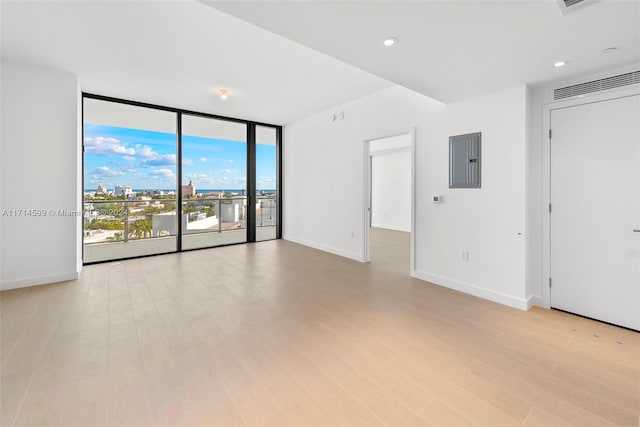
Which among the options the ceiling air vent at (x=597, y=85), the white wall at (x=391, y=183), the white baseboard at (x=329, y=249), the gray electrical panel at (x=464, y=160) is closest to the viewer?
Result: the ceiling air vent at (x=597, y=85)

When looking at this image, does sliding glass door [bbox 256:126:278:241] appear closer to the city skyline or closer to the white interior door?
the city skyline

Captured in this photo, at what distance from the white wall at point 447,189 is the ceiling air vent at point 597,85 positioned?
0.34m

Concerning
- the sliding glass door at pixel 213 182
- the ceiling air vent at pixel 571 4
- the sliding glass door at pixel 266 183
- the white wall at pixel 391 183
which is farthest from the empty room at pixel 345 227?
the white wall at pixel 391 183

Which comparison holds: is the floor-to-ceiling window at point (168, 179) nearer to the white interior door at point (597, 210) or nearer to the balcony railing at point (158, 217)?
the balcony railing at point (158, 217)

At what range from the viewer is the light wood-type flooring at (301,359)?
1595 millimetres

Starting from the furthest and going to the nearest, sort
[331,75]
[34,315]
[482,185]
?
[331,75] < [482,185] < [34,315]

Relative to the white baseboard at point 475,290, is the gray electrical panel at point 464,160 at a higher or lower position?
higher

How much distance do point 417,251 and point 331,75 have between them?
110 inches

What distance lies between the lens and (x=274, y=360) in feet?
6.82

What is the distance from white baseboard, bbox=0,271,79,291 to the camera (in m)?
3.57

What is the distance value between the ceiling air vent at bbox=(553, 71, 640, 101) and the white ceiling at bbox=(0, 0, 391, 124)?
2191 mm

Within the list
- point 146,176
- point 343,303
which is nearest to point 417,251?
point 343,303

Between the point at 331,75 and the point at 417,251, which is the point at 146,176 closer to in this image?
the point at 331,75

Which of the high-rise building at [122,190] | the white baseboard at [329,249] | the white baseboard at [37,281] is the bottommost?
the white baseboard at [37,281]
